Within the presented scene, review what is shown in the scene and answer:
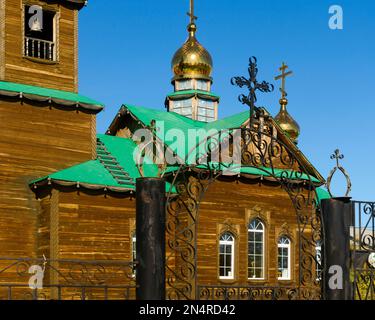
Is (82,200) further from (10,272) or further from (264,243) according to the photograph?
(264,243)

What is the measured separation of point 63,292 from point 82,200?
100 inches

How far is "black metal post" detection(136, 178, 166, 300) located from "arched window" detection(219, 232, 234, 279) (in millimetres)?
14065

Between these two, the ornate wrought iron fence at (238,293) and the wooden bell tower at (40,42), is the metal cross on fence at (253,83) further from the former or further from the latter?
the wooden bell tower at (40,42)

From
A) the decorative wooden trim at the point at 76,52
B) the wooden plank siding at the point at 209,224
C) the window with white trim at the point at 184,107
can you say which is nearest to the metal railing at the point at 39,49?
the decorative wooden trim at the point at 76,52

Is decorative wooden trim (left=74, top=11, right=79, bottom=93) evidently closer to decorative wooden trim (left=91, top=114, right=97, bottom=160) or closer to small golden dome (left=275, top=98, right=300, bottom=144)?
decorative wooden trim (left=91, top=114, right=97, bottom=160)

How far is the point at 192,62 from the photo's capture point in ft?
96.3

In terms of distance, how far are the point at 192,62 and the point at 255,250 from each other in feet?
30.8

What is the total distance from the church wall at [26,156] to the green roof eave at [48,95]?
0.28m

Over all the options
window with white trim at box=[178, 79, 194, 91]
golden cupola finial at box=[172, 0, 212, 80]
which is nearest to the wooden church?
window with white trim at box=[178, 79, 194, 91]

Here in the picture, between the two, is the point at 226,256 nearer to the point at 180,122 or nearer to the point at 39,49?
the point at 180,122

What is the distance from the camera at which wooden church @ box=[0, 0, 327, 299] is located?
19453mm

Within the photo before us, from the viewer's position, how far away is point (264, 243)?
23.5 meters

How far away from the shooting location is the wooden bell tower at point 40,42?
67.8 ft
